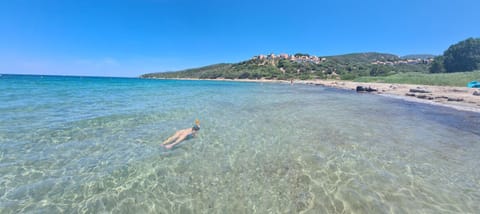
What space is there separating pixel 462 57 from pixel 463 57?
232 millimetres

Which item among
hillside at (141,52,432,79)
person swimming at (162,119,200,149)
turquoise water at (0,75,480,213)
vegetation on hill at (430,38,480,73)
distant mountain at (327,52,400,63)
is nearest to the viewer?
turquoise water at (0,75,480,213)

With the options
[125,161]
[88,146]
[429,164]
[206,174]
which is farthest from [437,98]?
[88,146]

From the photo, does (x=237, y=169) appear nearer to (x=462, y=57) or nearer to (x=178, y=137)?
(x=178, y=137)

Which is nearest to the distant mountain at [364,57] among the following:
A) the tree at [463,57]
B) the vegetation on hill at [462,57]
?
the vegetation on hill at [462,57]

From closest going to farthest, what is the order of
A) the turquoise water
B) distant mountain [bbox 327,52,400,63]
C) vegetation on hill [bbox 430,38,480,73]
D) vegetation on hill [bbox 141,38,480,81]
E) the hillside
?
the turquoise water
vegetation on hill [bbox 430,38,480,73]
vegetation on hill [bbox 141,38,480,81]
the hillside
distant mountain [bbox 327,52,400,63]

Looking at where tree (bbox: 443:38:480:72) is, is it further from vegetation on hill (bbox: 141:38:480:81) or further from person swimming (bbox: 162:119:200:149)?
person swimming (bbox: 162:119:200:149)

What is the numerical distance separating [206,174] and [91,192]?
2498 mm

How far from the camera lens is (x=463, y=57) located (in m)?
58.6

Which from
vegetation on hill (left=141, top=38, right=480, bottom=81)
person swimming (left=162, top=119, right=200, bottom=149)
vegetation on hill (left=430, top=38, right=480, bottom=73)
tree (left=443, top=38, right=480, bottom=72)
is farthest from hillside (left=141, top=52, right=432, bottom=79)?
person swimming (left=162, top=119, right=200, bottom=149)

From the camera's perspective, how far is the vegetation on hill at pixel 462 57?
5684 centimetres

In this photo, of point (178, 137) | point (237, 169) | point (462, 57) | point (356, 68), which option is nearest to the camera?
point (237, 169)

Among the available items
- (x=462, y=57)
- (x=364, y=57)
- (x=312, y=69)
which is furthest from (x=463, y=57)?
(x=364, y=57)

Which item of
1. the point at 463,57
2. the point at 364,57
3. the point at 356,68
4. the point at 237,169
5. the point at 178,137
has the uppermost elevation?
the point at 364,57

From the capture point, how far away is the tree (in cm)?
5672
